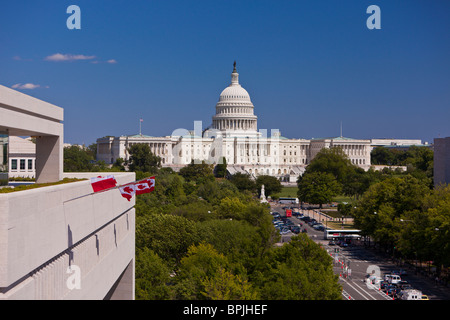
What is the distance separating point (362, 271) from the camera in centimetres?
5312

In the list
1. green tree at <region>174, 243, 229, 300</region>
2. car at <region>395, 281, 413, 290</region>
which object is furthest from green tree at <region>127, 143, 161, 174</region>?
green tree at <region>174, 243, 229, 300</region>

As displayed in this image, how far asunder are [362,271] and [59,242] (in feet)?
132

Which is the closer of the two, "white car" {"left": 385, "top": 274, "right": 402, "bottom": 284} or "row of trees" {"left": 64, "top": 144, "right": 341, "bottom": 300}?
"row of trees" {"left": 64, "top": 144, "right": 341, "bottom": 300}

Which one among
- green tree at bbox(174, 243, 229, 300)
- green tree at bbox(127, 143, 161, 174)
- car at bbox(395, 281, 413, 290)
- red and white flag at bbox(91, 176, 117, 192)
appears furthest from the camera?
green tree at bbox(127, 143, 161, 174)

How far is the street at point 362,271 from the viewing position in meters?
44.1

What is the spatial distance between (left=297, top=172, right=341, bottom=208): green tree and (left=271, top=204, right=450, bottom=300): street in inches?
1356

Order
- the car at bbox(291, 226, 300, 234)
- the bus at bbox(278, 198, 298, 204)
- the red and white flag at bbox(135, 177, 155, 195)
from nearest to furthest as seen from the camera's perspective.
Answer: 1. the red and white flag at bbox(135, 177, 155, 195)
2. the car at bbox(291, 226, 300, 234)
3. the bus at bbox(278, 198, 298, 204)

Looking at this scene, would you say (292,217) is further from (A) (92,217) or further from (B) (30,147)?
(A) (92,217)

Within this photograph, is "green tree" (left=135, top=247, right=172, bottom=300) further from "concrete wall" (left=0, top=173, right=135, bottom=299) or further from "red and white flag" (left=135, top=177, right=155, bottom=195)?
"red and white flag" (left=135, top=177, right=155, bottom=195)

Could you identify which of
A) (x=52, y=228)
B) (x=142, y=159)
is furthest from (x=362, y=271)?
(x=142, y=159)

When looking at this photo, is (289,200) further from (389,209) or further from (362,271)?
(362,271)

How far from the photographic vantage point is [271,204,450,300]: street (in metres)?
44.1
